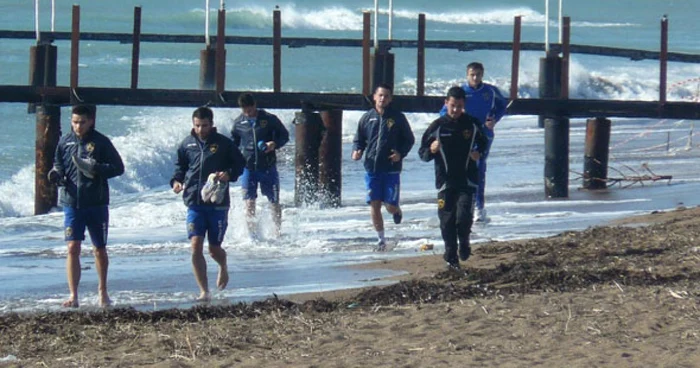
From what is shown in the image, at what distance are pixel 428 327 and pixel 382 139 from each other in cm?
464

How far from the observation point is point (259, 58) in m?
45.9

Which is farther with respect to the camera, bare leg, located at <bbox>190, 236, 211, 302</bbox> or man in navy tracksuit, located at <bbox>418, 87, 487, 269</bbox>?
man in navy tracksuit, located at <bbox>418, 87, 487, 269</bbox>

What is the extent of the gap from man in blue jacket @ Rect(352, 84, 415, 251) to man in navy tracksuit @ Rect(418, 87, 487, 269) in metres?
1.55

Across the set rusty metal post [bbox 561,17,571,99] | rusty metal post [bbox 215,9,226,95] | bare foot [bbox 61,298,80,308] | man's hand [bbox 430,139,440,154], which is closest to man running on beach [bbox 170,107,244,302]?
bare foot [bbox 61,298,80,308]

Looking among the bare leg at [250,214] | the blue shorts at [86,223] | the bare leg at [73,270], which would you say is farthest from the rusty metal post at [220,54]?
the bare leg at [73,270]

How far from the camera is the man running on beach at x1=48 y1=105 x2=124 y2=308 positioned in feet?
32.8

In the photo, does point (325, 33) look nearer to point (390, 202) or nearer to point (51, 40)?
point (51, 40)

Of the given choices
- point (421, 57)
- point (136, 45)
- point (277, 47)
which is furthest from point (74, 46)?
point (421, 57)

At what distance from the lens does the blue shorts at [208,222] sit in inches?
407

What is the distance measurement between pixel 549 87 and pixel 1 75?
24.4 metres

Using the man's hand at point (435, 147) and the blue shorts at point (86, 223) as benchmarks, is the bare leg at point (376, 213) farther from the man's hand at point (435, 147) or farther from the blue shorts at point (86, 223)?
the blue shorts at point (86, 223)

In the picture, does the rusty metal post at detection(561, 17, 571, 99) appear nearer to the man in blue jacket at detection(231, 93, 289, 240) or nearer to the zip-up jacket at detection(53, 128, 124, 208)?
the man in blue jacket at detection(231, 93, 289, 240)

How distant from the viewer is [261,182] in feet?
43.5

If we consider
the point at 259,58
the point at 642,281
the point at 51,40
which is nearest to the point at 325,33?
the point at 259,58
